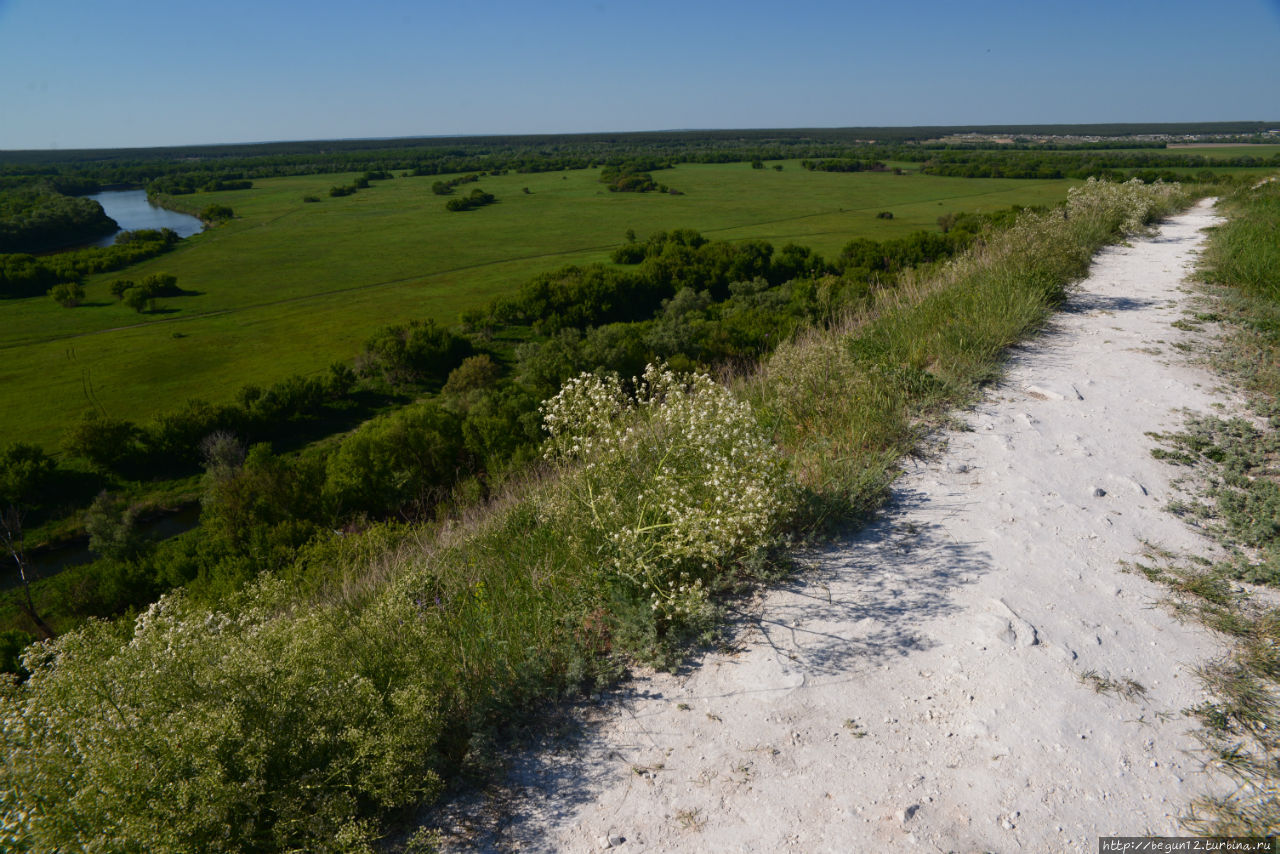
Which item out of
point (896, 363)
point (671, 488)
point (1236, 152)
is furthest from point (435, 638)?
point (1236, 152)

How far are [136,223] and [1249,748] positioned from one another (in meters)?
123

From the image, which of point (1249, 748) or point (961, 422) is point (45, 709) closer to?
point (1249, 748)

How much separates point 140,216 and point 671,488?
132 m

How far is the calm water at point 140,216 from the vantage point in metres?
87.8

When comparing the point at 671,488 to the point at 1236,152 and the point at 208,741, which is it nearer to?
the point at 208,741

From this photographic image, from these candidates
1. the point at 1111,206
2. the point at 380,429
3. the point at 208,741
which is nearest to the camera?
the point at 208,741

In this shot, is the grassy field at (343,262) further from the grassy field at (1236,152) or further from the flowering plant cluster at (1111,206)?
the flowering plant cluster at (1111,206)

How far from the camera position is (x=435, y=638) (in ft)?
10.4

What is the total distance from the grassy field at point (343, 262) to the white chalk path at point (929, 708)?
36130mm

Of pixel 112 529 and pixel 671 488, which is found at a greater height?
pixel 671 488

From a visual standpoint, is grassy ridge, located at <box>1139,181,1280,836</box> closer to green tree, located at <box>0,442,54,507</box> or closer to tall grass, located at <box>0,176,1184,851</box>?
tall grass, located at <box>0,176,1184,851</box>

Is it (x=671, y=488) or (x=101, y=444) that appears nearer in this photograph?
(x=671, y=488)

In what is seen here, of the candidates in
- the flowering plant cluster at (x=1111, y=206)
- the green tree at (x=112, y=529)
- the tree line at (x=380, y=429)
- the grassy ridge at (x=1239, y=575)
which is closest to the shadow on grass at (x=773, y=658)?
the grassy ridge at (x=1239, y=575)

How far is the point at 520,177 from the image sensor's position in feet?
417
